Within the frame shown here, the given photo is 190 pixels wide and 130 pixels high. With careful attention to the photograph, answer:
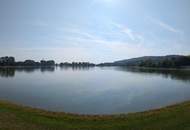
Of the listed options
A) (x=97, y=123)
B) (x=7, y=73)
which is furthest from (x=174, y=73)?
(x=97, y=123)

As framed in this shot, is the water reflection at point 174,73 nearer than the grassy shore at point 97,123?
No

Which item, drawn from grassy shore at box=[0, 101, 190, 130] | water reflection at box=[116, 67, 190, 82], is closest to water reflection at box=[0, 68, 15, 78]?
water reflection at box=[116, 67, 190, 82]

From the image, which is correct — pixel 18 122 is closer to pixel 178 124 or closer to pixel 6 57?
pixel 178 124

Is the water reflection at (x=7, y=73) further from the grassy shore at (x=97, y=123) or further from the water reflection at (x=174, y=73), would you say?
the grassy shore at (x=97, y=123)

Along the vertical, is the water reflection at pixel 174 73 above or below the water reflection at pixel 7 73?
below

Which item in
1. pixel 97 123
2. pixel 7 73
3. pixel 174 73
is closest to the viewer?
pixel 97 123

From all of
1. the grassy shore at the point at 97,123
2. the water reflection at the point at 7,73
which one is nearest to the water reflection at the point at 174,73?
the grassy shore at the point at 97,123

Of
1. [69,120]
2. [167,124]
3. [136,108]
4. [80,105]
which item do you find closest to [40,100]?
[80,105]

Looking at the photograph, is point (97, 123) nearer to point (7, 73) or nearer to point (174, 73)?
point (7, 73)

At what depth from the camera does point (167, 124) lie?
12.0 m

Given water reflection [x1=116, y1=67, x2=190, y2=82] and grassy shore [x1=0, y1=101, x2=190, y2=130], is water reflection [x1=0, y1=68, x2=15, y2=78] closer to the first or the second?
water reflection [x1=116, y1=67, x2=190, y2=82]

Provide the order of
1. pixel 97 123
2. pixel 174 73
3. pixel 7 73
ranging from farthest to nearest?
pixel 174 73 < pixel 7 73 < pixel 97 123

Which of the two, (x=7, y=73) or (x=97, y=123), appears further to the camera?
(x=7, y=73)

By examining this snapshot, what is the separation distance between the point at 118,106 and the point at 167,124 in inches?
426
